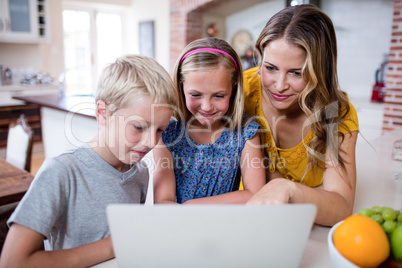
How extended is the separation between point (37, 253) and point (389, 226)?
662 millimetres

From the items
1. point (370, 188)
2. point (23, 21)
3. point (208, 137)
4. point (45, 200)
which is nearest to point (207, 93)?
point (208, 137)

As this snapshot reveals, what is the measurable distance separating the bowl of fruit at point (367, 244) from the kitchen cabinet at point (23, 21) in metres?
5.13

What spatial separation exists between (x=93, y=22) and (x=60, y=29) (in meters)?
1.08

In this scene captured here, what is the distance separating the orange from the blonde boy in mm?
467

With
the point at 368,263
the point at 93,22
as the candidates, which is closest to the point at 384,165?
the point at 368,263

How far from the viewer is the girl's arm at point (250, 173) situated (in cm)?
102

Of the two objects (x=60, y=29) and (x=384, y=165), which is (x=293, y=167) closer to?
(x=384, y=165)

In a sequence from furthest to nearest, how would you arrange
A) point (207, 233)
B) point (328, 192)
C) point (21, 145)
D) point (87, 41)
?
point (87, 41) → point (21, 145) → point (328, 192) → point (207, 233)

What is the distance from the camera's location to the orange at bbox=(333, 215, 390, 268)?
0.53 m

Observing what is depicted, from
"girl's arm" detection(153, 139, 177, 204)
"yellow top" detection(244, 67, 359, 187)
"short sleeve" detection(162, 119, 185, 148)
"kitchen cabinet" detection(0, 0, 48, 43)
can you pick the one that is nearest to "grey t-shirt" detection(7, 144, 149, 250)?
"girl's arm" detection(153, 139, 177, 204)

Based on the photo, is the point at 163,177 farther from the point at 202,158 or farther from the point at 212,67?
the point at 212,67

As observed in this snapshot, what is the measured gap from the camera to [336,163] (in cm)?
101

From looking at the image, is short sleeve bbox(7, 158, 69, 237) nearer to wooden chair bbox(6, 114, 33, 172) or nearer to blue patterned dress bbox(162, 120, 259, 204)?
blue patterned dress bbox(162, 120, 259, 204)

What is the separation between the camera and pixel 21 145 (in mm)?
1992
